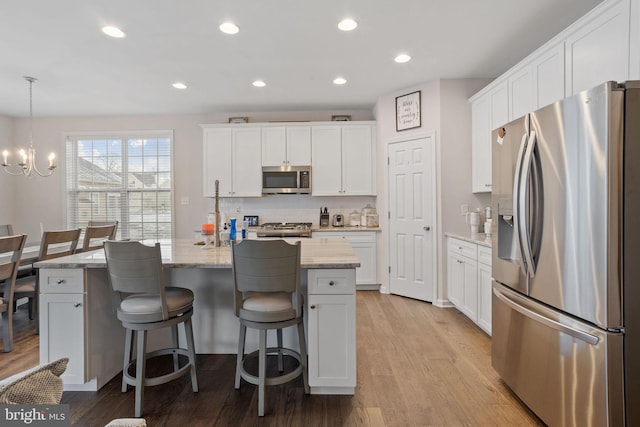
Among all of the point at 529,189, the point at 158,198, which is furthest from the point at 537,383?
the point at 158,198

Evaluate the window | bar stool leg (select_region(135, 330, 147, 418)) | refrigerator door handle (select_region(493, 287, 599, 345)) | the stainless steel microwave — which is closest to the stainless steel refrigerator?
refrigerator door handle (select_region(493, 287, 599, 345))

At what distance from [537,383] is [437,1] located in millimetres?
2565

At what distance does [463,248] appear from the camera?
3.27 m

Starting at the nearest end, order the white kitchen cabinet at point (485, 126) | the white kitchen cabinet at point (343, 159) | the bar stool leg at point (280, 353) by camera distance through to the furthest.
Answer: the bar stool leg at point (280, 353) < the white kitchen cabinet at point (485, 126) < the white kitchen cabinet at point (343, 159)

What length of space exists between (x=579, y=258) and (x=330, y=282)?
4.02ft

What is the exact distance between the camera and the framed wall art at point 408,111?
3.98 m

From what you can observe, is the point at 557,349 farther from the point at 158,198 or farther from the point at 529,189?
the point at 158,198

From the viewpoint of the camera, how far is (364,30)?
2.71 m

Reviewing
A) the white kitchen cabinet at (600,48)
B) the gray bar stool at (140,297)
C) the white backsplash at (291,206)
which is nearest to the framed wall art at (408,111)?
the white backsplash at (291,206)

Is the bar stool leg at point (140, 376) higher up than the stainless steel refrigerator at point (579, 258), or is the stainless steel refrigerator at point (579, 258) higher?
the stainless steel refrigerator at point (579, 258)

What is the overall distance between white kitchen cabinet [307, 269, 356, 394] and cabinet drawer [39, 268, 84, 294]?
56.4 inches

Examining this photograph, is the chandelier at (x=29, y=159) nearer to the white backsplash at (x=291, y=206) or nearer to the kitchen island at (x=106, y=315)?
the white backsplash at (x=291, y=206)

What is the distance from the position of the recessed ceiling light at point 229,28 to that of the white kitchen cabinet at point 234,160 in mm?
2057

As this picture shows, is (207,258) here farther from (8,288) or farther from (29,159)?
(29,159)
